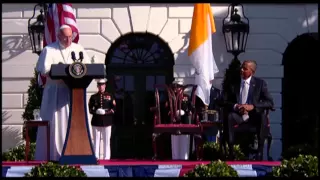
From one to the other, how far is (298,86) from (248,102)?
568 centimetres

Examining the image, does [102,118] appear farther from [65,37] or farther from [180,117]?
[65,37]

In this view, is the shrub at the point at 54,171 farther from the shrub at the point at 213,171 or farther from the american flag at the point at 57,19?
the american flag at the point at 57,19

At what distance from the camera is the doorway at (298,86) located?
16734 millimetres

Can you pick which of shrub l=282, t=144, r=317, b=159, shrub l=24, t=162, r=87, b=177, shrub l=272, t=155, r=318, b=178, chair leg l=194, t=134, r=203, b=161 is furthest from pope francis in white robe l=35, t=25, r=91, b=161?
shrub l=282, t=144, r=317, b=159

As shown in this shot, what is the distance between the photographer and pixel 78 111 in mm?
10531

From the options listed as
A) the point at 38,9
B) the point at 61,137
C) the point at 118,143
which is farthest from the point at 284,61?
the point at 61,137

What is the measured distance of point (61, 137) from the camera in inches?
440

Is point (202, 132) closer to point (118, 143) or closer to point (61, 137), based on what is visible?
point (61, 137)

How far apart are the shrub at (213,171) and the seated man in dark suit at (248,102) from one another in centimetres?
154

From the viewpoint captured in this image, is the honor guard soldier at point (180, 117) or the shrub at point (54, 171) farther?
the honor guard soldier at point (180, 117)

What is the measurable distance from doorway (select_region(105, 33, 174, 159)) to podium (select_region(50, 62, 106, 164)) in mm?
6176

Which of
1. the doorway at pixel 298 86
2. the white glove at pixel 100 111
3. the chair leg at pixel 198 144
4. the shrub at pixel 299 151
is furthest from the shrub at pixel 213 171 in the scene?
the doorway at pixel 298 86

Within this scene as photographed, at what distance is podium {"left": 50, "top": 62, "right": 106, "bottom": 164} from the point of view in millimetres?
10336

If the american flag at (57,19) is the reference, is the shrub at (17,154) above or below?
below
